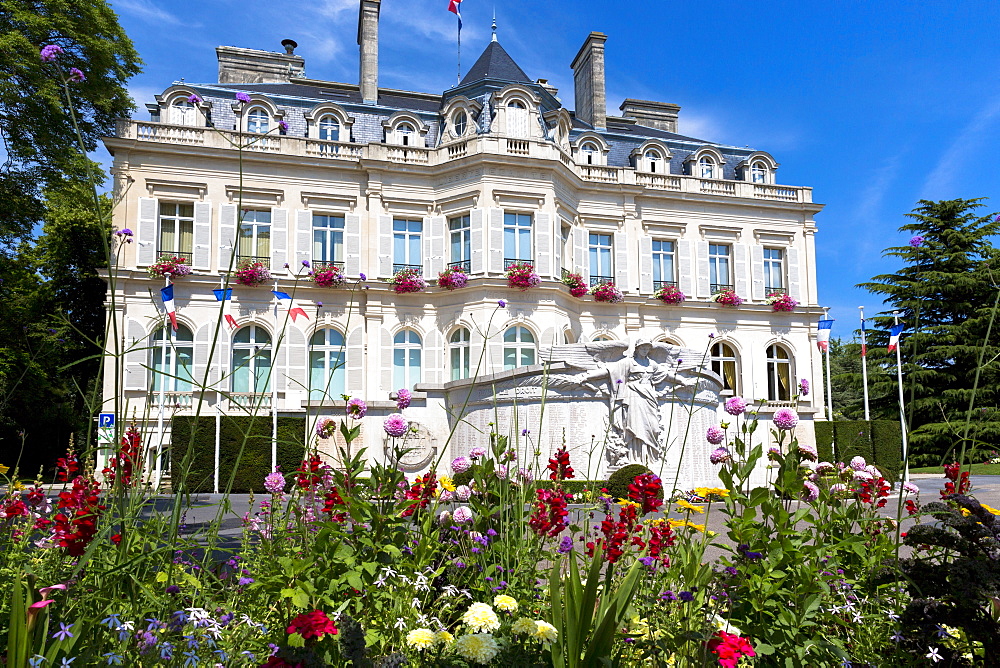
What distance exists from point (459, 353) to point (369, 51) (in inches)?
482

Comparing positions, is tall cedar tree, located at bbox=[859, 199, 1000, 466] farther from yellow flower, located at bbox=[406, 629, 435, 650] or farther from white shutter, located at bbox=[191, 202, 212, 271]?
yellow flower, located at bbox=[406, 629, 435, 650]

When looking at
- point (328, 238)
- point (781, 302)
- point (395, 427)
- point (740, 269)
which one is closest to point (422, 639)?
point (395, 427)

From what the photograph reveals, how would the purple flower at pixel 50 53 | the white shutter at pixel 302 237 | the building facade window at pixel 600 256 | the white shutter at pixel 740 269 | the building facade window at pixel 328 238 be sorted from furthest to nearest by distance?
the white shutter at pixel 740 269 → the building facade window at pixel 600 256 → the building facade window at pixel 328 238 → the white shutter at pixel 302 237 → the purple flower at pixel 50 53

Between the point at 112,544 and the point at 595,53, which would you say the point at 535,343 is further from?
the point at 112,544

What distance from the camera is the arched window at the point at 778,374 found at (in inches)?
973

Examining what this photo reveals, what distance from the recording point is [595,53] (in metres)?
27.8

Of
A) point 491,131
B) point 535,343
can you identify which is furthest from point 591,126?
point 535,343

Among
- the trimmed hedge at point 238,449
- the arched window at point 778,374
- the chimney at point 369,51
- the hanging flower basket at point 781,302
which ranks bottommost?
the trimmed hedge at point 238,449

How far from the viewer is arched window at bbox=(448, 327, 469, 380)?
2050 centimetres

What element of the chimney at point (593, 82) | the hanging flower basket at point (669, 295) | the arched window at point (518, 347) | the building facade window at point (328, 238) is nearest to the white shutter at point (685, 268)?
the hanging flower basket at point (669, 295)

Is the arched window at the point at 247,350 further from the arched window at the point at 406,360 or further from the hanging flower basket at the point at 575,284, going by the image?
the hanging flower basket at the point at 575,284

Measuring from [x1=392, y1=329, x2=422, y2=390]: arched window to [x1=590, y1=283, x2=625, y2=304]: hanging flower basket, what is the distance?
6119mm

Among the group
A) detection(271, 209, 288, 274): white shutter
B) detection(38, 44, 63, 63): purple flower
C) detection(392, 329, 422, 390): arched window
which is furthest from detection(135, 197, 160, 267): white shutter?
detection(38, 44, 63, 63): purple flower

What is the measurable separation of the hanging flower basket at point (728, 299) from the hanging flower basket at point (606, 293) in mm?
3999
